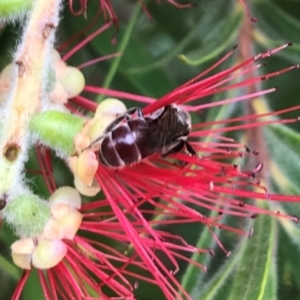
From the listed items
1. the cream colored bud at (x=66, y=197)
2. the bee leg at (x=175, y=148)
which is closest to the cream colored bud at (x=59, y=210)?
the cream colored bud at (x=66, y=197)

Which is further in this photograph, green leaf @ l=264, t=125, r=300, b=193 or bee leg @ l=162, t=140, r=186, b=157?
green leaf @ l=264, t=125, r=300, b=193

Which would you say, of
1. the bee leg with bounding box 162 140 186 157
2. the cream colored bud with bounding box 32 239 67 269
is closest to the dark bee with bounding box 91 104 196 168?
the bee leg with bounding box 162 140 186 157

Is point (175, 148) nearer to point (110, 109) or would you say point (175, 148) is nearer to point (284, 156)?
point (110, 109)

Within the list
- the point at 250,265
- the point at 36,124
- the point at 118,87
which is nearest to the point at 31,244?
the point at 36,124

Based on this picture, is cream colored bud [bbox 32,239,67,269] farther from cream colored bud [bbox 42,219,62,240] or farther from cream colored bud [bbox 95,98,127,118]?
cream colored bud [bbox 95,98,127,118]

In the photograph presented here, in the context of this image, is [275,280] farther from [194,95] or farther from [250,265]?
[194,95]

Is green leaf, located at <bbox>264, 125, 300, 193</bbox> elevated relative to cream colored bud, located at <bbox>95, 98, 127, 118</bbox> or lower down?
elevated
